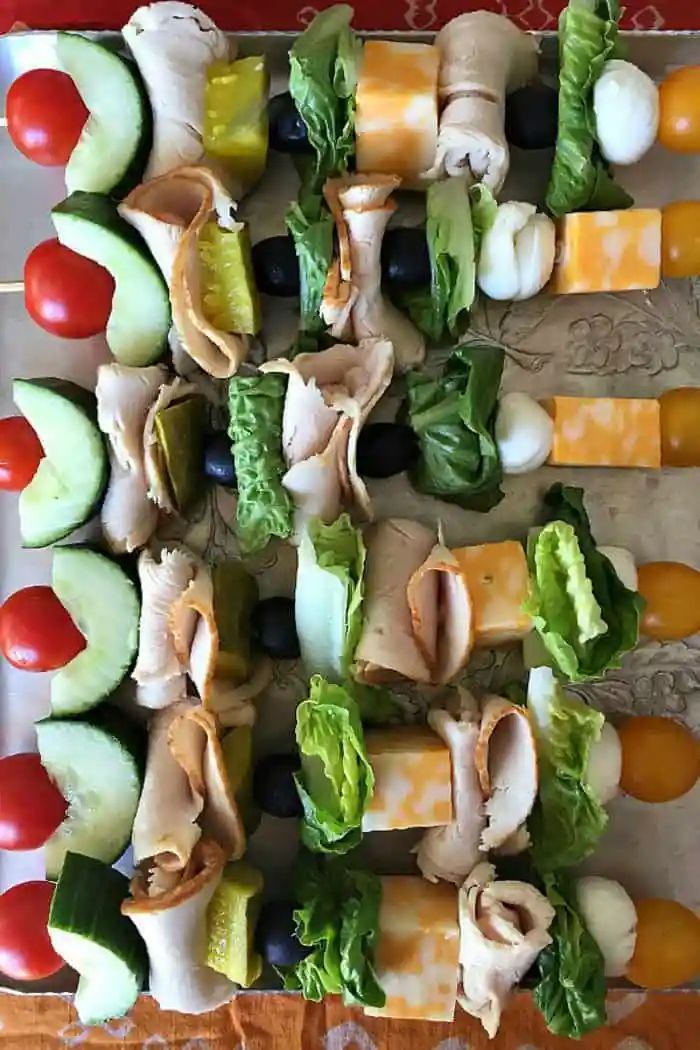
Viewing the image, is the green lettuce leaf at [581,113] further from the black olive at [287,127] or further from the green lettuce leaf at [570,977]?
the green lettuce leaf at [570,977]

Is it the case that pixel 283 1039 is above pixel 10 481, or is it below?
below

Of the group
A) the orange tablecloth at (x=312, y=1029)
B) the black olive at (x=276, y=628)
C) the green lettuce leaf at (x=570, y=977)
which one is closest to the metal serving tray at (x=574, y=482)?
the black olive at (x=276, y=628)

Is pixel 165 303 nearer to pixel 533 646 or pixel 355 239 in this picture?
pixel 355 239

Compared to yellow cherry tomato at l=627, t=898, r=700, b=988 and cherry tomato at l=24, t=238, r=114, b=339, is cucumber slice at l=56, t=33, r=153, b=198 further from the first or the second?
yellow cherry tomato at l=627, t=898, r=700, b=988

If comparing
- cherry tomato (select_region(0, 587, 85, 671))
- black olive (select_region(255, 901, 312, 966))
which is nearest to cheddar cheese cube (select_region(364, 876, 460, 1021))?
black olive (select_region(255, 901, 312, 966))

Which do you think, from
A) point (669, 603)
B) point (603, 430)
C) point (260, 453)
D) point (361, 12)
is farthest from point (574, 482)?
point (361, 12)

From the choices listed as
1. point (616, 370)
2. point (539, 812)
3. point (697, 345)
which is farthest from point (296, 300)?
point (539, 812)
